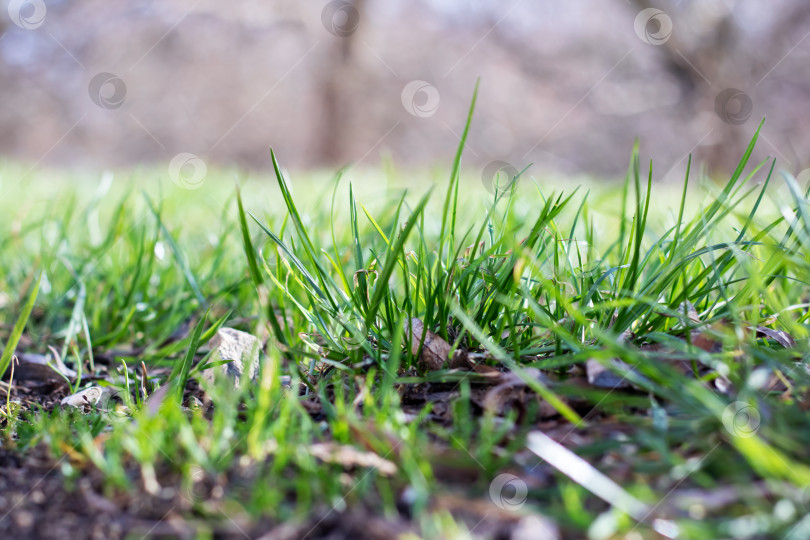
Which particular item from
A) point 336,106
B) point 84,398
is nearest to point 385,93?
point 336,106

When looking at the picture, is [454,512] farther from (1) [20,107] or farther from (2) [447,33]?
(1) [20,107]

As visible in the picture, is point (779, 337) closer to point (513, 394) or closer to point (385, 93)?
point (513, 394)

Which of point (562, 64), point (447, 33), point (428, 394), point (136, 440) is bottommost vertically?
point (136, 440)

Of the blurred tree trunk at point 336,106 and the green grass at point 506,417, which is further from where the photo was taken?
the blurred tree trunk at point 336,106

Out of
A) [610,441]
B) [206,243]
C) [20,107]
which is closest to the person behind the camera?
[610,441]

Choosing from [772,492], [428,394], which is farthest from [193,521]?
[772,492]

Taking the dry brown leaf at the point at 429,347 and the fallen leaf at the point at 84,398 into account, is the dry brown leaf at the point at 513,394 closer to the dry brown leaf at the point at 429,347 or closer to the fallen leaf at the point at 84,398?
the dry brown leaf at the point at 429,347

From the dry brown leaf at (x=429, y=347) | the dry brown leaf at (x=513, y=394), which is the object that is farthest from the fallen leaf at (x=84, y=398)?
the dry brown leaf at (x=513, y=394)
